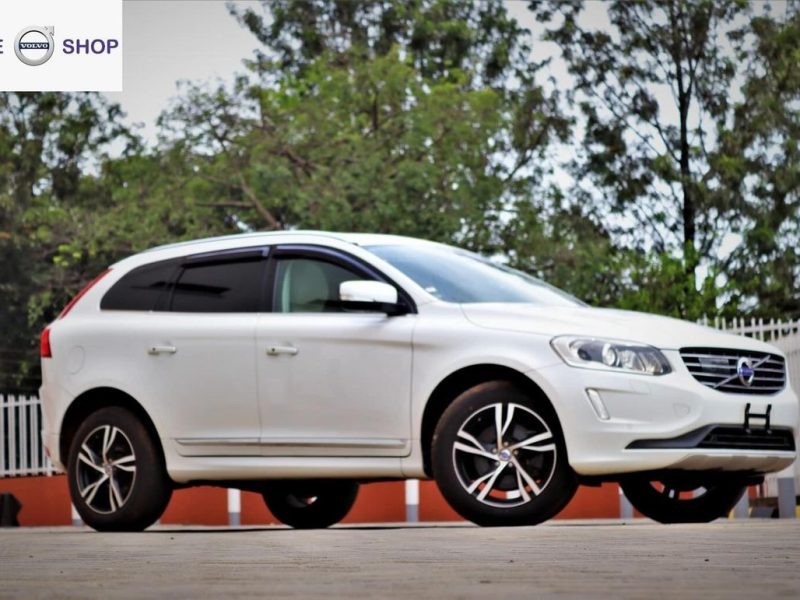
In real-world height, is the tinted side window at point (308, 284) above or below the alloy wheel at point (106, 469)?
above

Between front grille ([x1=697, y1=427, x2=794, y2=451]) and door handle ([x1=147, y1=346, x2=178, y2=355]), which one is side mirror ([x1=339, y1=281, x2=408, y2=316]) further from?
front grille ([x1=697, y1=427, x2=794, y2=451])

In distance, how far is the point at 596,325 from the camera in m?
9.72

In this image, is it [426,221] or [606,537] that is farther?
[426,221]

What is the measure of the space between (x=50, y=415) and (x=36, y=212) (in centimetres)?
2813

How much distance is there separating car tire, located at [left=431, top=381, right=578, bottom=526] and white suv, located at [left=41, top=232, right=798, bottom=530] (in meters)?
0.01

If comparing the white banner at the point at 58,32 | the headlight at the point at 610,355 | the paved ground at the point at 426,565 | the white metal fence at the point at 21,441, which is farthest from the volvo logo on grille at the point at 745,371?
the white banner at the point at 58,32

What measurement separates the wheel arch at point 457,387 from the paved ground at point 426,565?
1.03 m

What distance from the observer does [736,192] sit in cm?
3678

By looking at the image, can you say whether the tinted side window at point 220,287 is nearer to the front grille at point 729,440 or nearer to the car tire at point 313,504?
the car tire at point 313,504

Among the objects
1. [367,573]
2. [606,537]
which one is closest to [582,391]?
[606,537]

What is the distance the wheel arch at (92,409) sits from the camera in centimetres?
1099

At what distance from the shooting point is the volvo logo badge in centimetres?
2553

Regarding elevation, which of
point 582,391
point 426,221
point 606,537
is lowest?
point 606,537

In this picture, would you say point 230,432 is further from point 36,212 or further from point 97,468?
point 36,212
